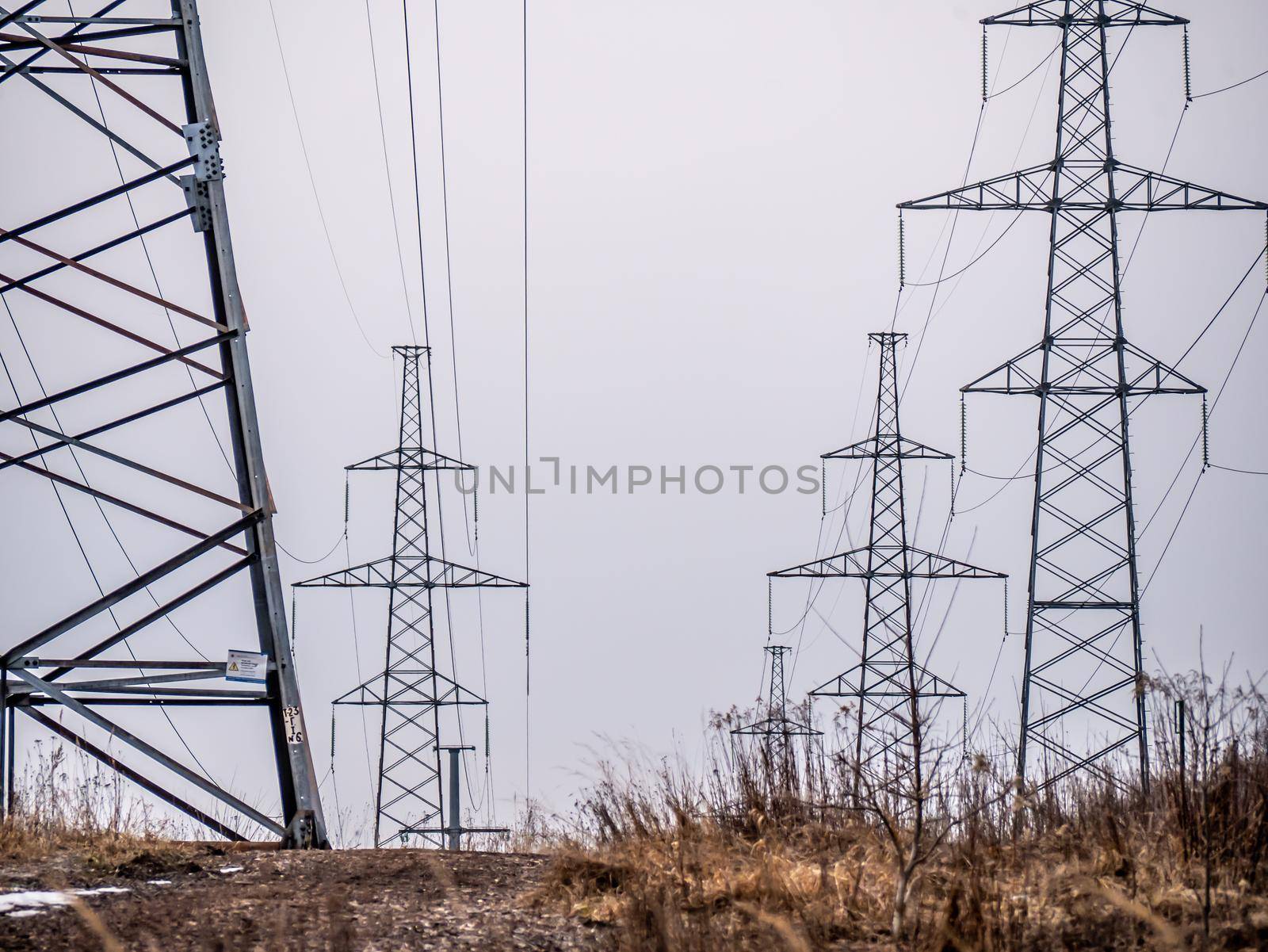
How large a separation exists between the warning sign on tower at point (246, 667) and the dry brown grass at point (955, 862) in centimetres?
328

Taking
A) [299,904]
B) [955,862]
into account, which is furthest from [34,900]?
[955,862]

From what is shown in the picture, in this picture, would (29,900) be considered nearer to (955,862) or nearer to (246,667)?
(246,667)

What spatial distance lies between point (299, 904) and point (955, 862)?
3.14 metres

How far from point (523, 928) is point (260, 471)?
5.38 m

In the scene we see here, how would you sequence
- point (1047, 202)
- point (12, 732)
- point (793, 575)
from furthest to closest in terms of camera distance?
1. point (793, 575)
2. point (1047, 202)
3. point (12, 732)

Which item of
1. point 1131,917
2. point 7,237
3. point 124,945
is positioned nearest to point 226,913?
point 124,945

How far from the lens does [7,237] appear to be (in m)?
10.2

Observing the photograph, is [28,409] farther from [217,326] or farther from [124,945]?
[124,945]

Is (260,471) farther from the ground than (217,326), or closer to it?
closer to it

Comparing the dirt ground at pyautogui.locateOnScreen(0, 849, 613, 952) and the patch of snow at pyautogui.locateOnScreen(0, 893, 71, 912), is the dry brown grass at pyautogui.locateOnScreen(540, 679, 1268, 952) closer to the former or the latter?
the dirt ground at pyautogui.locateOnScreen(0, 849, 613, 952)

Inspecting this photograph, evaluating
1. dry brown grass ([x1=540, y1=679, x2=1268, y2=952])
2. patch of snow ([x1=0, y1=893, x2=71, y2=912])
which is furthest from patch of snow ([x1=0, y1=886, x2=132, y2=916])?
dry brown grass ([x1=540, y1=679, x2=1268, y2=952])

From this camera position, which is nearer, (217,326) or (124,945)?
(124,945)

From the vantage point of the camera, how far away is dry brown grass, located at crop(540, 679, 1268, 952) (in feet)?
18.2

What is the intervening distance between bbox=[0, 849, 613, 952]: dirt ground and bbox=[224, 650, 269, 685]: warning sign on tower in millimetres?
1668
